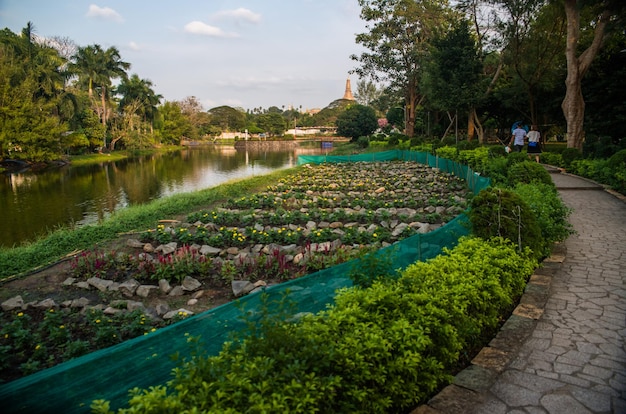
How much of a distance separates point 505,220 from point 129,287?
4.92 m

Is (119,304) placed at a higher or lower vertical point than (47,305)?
higher

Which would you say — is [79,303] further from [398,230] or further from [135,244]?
[398,230]

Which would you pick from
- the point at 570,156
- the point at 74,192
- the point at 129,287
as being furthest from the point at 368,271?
the point at 74,192

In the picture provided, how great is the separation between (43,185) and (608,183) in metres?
25.3

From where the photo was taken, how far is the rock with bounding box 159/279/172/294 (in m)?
5.28

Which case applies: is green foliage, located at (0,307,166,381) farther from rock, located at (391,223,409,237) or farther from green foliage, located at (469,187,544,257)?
rock, located at (391,223,409,237)

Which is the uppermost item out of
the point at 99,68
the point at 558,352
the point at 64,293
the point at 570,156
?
the point at 99,68

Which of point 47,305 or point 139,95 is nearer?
point 47,305

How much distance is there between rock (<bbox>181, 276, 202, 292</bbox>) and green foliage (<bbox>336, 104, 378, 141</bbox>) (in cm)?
4722

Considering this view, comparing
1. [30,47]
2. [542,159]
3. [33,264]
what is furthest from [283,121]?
[33,264]

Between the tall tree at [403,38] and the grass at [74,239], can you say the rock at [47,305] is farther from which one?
the tall tree at [403,38]

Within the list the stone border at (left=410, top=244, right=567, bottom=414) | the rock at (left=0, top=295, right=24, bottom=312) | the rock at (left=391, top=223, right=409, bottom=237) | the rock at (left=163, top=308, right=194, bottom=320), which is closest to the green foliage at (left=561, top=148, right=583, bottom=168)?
the rock at (left=391, top=223, right=409, bottom=237)

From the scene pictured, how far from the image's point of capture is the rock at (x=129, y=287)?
208 inches

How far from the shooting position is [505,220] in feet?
15.4
